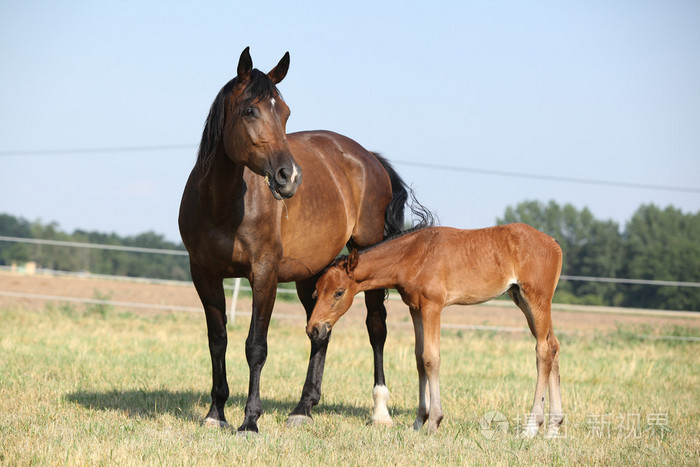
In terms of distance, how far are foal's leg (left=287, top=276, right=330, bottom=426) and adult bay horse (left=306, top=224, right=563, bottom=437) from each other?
2.01 ft

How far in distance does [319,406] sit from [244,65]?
140 inches

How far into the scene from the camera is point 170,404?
6.32 meters

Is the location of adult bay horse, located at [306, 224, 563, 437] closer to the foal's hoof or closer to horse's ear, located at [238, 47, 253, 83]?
the foal's hoof

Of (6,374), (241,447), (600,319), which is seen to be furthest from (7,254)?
(241,447)

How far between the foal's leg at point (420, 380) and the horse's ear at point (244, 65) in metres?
2.25

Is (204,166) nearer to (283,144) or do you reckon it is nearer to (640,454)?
(283,144)

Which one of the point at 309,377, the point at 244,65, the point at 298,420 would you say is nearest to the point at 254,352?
the point at 298,420

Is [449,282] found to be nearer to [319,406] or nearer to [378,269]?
[378,269]

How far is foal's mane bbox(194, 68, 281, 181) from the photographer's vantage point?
469cm

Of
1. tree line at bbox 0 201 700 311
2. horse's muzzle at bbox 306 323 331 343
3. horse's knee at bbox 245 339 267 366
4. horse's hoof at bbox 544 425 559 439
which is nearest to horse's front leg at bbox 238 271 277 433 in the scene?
horse's knee at bbox 245 339 267 366

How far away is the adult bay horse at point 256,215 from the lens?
466 centimetres

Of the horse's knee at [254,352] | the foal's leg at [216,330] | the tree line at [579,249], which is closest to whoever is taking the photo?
the horse's knee at [254,352]

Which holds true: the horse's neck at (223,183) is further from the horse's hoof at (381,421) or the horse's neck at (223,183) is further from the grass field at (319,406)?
the horse's hoof at (381,421)

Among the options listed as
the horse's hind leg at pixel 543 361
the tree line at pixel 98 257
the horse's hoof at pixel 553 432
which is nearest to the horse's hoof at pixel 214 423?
the horse's hind leg at pixel 543 361
